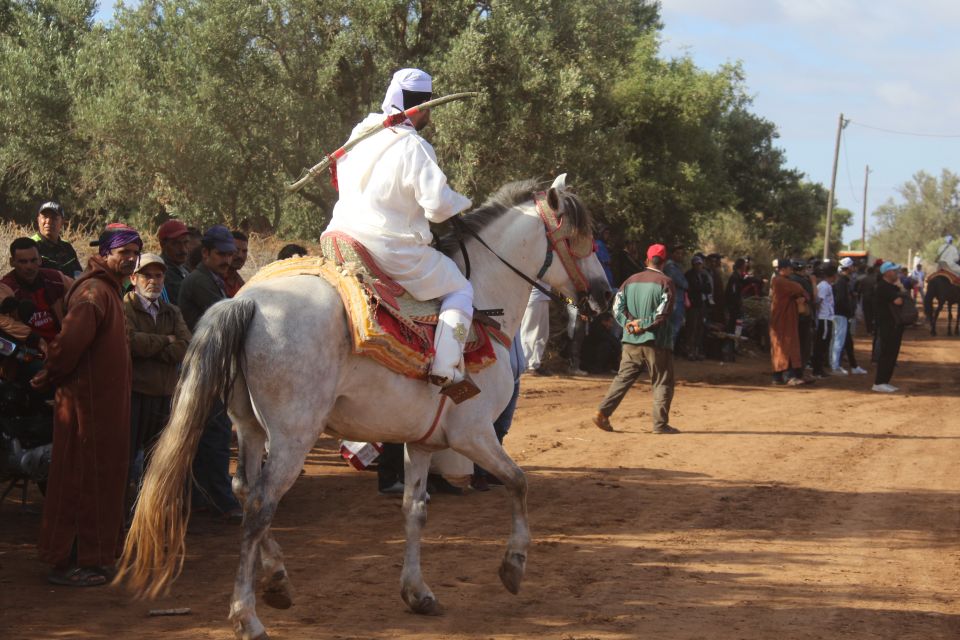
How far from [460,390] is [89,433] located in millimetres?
2281

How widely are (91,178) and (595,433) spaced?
11.3m

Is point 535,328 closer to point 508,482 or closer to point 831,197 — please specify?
point 508,482

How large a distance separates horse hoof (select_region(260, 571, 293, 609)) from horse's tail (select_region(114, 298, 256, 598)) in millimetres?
525

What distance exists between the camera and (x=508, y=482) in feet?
21.4

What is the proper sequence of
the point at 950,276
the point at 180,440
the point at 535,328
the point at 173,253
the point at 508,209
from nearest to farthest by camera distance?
the point at 180,440 → the point at 508,209 → the point at 173,253 → the point at 535,328 → the point at 950,276

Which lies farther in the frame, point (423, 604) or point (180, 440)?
point (423, 604)

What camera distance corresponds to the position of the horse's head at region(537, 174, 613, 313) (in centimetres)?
701

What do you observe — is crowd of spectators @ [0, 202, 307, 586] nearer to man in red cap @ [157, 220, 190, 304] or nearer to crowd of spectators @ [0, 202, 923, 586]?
crowd of spectators @ [0, 202, 923, 586]

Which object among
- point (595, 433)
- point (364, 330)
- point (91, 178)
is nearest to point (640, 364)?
point (595, 433)

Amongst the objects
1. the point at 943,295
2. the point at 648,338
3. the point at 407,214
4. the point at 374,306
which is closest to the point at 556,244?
the point at 407,214

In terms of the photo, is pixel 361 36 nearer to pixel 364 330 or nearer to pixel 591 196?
pixel 591 196

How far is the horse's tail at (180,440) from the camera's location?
5.31m

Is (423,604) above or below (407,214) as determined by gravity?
below

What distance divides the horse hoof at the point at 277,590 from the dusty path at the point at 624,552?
0.17 m
